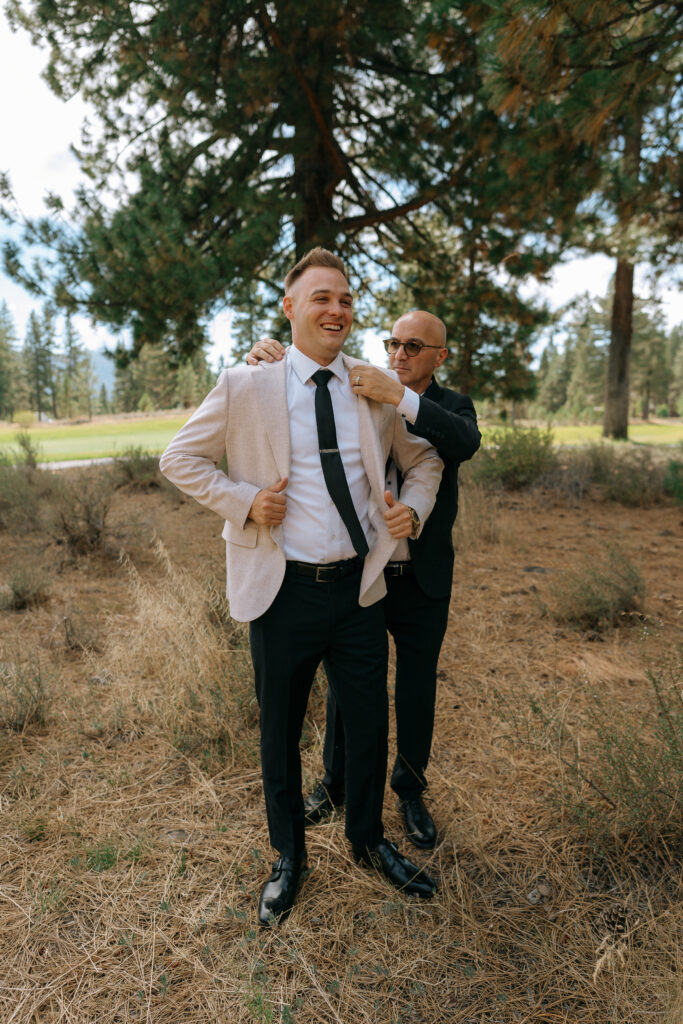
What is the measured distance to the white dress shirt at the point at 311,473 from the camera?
211 centimetres

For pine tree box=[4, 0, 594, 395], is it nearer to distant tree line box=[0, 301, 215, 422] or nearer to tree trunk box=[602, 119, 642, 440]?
tree trunk box=[602, 119, 642, 440]

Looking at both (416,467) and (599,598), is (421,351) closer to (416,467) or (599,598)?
(416,467)

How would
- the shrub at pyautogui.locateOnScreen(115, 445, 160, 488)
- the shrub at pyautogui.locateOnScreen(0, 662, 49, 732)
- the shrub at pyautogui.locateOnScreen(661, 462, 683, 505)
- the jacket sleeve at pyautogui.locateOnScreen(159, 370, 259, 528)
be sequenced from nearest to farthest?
the jacket sleeve at pyautogui.locateOnScreen(159, 370, 259, 528)
the shrub at pyautogui.locateOnScreen(0, 662, 49, 732)
the shrub at pyautogui.locateOnScreen(661, 462, 683, 505)
the shrub at pyautogui.locateOnScreen(115, 445, 160, 488)

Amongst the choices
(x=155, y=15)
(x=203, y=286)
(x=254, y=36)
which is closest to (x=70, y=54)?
(x=155, y=15)

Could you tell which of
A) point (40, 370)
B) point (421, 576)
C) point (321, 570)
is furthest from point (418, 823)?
point (40, 370)

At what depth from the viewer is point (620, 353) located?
709 inches

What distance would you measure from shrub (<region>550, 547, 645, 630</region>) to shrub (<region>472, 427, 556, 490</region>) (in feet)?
15.2

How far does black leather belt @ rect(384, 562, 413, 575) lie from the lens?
2457 mm

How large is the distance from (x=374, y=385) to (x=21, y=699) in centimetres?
269

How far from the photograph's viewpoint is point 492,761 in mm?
3121

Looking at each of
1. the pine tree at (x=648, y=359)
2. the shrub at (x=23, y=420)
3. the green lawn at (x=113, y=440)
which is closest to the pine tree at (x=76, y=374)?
the shrub at (x=23, y=420)

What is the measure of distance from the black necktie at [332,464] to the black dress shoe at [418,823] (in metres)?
1.28

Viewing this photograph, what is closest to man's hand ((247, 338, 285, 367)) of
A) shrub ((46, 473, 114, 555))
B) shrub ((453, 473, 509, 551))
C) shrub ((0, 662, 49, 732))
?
shrub ((0, 662, 49, 732))

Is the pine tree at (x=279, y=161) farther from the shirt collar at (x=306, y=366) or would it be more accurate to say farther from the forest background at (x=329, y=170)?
the shirt collar at (x=306, y=366)
